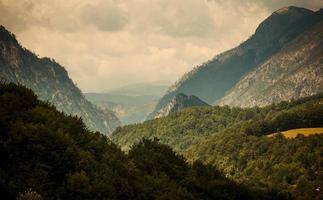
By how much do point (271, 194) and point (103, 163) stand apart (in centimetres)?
8702

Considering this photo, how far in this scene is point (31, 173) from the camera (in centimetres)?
7994

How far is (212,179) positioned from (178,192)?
36271mm

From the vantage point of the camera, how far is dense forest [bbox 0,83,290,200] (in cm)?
8050

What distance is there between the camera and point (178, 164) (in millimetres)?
138875

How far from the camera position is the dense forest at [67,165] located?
80500mm

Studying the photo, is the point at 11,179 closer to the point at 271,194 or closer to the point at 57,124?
the point at 57,124

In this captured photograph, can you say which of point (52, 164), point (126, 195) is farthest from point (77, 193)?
point (126, 195)

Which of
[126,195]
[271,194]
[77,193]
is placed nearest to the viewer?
[77,193]

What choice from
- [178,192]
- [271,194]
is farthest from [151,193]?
[271,194]

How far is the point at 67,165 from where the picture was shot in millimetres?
89000

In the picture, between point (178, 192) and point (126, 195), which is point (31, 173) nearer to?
point (126, 195)

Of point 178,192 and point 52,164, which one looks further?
point 178,192

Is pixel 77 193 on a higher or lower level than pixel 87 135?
lower

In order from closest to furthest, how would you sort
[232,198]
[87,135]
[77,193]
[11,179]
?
[11,179], [77,193], [87,135], [232,198]
